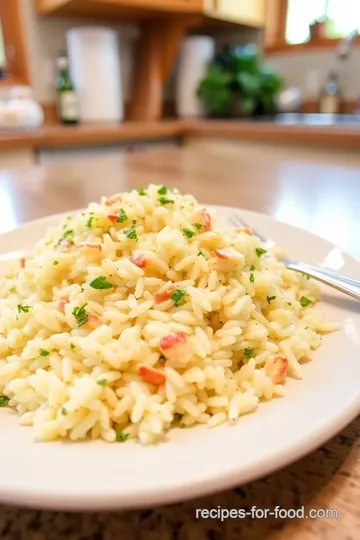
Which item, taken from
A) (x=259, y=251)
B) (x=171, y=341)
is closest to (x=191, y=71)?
(x=259, y=251)

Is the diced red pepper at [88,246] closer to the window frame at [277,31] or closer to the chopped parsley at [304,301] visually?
the chopped parsley at [304,301]

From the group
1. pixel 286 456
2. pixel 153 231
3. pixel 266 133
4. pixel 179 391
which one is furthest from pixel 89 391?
pixel 266 133

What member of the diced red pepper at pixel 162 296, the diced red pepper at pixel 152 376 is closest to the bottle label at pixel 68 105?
the diced red pepper at pixel 162 296

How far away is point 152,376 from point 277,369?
5.9 inches

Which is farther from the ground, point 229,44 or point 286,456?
point 229,44

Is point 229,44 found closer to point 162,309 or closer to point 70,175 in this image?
point 70,175

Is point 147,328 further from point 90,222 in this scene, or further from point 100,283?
point 90,222

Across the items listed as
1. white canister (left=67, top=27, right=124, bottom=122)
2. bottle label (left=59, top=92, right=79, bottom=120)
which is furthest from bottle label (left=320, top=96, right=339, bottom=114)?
bottle label (left=59, top=92, right=79, bottom=120)

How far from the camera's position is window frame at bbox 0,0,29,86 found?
11.2 feet

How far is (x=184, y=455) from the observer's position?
16.4 inches

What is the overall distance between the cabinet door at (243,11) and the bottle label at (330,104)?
974mm

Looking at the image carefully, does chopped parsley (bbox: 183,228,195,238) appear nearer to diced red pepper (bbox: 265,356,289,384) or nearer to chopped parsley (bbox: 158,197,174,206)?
chopped parsley (bbox: 158,197,174,206)

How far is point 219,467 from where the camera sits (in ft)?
1.27

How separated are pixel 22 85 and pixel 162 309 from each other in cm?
357
